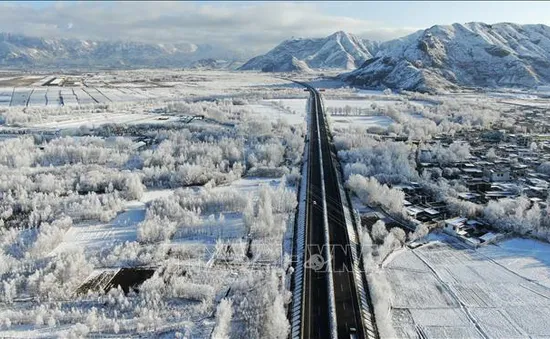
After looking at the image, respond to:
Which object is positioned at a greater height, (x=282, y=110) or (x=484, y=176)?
(x=282, y=110)

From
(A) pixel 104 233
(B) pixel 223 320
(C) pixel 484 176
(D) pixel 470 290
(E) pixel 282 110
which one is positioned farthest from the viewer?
(E) pixel 282 110

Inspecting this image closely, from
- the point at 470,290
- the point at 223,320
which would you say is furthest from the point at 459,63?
the point at 223,320

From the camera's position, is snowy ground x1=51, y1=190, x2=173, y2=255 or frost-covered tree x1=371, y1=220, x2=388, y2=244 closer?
snowy ground x1=51, y1=190, x2=173, y2=255

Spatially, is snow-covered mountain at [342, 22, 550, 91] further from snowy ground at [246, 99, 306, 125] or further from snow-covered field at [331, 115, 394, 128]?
snow-covered field at [331, 115, 394, 128]

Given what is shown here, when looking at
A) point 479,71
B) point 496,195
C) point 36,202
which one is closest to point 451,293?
point 496,195

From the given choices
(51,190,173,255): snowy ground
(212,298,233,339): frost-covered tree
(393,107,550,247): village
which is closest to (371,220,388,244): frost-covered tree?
(393,107,550,247): village

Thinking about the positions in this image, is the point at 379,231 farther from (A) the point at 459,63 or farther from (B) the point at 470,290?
(A) the point at 459,63

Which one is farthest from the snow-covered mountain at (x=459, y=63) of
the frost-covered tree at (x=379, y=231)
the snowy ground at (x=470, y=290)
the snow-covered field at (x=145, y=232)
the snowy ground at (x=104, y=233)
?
the snowy ground at (x=104, y=233)

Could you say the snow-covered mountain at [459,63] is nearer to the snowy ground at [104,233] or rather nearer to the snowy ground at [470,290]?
the snowy ground at [470,290]

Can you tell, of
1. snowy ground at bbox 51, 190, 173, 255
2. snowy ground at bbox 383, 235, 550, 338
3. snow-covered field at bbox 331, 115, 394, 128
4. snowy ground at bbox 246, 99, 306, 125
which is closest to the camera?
snowy ground at bbox 383, 235, 550, 338
